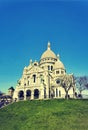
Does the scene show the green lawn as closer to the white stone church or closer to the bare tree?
the white stone church

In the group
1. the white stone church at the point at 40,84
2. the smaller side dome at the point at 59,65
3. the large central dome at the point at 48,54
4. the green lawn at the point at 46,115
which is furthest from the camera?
the large central dome at the point at 48,54

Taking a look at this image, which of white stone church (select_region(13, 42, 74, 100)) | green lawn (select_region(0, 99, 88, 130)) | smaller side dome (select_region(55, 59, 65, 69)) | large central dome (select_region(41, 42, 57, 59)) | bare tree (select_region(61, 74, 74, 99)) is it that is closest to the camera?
green lawn (select_region(0, 99, 88, 130))

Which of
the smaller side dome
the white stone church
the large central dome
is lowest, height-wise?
the white stone church

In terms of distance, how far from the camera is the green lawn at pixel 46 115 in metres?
65.4

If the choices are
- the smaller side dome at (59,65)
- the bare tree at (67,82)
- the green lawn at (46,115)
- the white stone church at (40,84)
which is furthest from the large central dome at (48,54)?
the green lawn at (46,115)

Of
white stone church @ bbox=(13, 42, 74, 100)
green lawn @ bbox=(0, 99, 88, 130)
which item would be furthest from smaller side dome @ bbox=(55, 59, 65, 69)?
green lawn @ bbox=(0, 99, 88, 130)

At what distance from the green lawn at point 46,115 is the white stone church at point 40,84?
9.25 meters

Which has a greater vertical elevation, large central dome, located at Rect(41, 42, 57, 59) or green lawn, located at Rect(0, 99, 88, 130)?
large central dome, located at Rect(41, 42, 57, 59)

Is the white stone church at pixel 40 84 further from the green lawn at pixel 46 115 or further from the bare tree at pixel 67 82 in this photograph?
the green lawn at pixel 46 115

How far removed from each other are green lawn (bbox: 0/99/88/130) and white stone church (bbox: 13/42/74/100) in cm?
925

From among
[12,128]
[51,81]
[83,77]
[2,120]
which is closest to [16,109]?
[2,120]

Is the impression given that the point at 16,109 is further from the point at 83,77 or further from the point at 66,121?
the point at 83,77

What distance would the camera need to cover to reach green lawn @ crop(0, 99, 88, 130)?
6538cm

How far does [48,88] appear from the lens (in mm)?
93188
